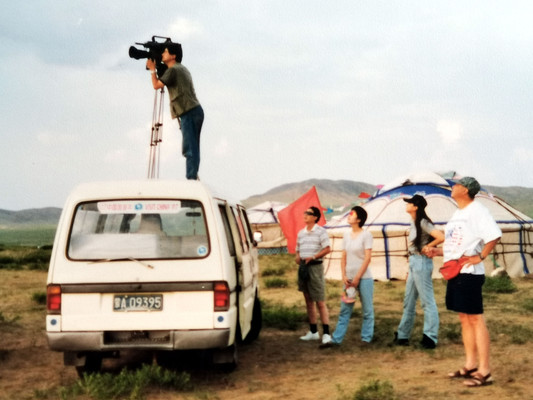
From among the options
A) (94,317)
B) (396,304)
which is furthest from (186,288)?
(396,304)

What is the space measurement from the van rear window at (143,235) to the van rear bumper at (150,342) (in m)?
0.71

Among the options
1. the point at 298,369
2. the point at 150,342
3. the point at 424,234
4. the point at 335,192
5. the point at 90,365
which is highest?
the point at 335,192

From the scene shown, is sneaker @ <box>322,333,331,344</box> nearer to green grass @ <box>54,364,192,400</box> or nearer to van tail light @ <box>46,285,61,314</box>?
green grass @ <box>54,364,192,400</box>

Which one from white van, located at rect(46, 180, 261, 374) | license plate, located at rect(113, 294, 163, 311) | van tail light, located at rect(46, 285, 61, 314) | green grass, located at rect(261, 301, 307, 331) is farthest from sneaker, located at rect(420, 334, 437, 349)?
van tail light, located at rect(46, 285, 61, 314)

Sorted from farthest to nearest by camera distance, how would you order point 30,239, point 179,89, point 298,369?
point 30,239 < point 179,89 < point 298,369

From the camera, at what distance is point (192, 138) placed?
28.6 feet

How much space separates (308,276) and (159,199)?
10.1ft

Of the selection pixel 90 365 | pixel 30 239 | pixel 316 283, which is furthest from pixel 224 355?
pixel 30 239

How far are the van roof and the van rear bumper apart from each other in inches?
49.9

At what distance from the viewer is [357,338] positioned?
9078mm

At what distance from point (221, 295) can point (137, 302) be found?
789 millimetres

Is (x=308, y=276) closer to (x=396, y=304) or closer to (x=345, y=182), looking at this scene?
(x=396, y=304)

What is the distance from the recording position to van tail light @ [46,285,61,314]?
226 inches

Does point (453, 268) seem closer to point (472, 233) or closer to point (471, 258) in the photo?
point (471, 258)
